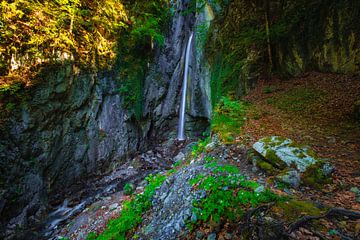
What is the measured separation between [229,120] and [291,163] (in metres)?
3.08

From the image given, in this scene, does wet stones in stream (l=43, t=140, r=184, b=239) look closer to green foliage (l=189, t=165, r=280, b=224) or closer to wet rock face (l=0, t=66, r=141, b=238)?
wet rock face (l=0, t=66, r=141, b=238)

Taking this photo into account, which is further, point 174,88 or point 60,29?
point 174,88

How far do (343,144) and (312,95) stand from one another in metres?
2.76

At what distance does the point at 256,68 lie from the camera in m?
8.66

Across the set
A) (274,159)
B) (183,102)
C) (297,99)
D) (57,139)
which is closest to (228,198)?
(274,159)

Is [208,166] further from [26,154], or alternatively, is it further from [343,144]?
[26,154]

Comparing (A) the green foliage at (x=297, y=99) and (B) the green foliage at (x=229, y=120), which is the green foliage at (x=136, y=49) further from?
(A) the green foliage at (x=297, y=99)

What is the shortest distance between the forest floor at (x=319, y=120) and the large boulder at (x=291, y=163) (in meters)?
0.19

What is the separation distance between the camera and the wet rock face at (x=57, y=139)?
6.85 meters

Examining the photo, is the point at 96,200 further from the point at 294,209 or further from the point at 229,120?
the point at 294,209

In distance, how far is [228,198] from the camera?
110 inches

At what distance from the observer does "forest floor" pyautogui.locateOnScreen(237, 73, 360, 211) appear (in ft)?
9.56

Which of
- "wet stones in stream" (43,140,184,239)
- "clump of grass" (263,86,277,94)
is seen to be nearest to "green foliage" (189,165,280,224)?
"wet stones in stream" (43,140,184,239)

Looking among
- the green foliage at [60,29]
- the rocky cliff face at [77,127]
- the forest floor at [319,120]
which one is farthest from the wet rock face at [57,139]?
the forest floor at [319,120]
